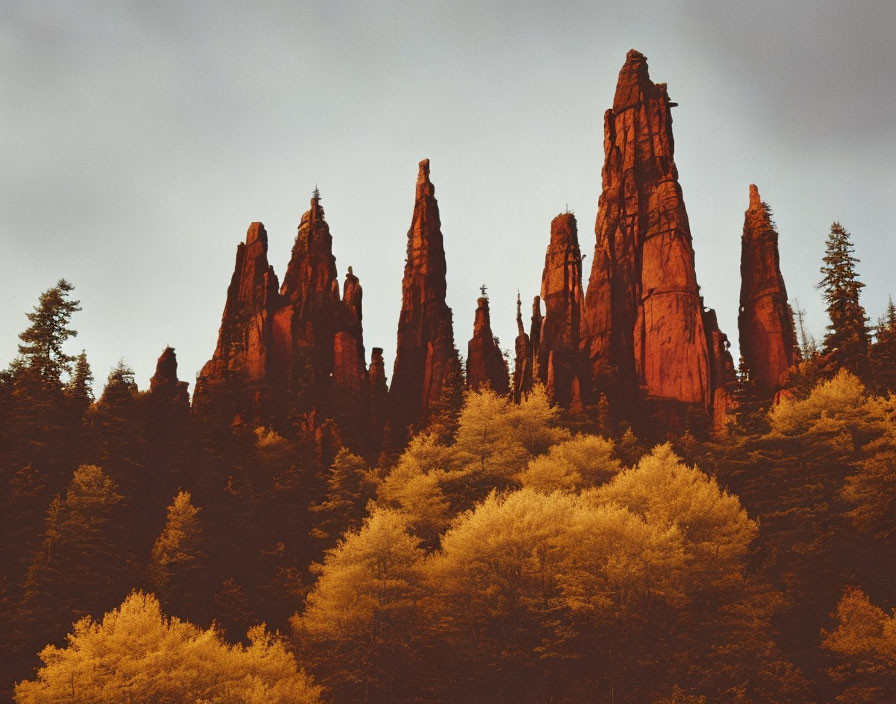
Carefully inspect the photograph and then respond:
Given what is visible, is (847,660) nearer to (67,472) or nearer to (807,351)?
(67,472)

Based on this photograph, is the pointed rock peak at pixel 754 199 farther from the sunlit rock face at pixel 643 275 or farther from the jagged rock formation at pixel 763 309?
the sunlit rock face at pixel 643 275

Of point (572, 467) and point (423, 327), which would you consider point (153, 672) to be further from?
point (423, 327)

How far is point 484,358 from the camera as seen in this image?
299ft

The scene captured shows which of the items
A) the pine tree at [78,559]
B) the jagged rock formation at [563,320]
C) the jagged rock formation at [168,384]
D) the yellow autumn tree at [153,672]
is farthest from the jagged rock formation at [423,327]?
the yellow autumn tree at [153,672]

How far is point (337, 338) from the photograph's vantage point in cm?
8456

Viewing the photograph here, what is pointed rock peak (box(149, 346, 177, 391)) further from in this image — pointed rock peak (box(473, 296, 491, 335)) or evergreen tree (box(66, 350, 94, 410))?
pointed rock peak (box(473, 296, 491, 335))

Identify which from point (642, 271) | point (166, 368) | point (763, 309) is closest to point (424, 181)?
point (642, 271)

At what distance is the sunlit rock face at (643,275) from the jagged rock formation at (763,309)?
703 cm

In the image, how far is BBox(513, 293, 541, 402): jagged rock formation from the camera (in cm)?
7612

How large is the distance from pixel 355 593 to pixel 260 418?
120 feet

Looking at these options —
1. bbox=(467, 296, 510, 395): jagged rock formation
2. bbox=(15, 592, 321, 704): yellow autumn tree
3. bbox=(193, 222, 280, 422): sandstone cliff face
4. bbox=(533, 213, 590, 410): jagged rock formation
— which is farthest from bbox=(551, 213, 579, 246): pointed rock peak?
bbox=(15, 592, 321, 704): yellow autumn tree

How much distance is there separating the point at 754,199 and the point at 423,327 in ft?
144

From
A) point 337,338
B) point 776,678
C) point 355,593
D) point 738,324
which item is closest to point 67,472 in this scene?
point 355,593

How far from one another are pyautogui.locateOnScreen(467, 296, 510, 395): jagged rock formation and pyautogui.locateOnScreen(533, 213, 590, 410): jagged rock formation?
7.15m
